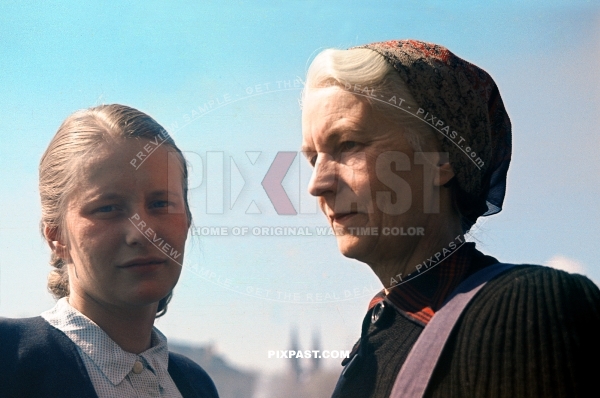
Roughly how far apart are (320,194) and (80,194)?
1.66ft

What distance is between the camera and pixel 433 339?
1037mm

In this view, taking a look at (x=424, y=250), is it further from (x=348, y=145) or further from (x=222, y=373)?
(x=222, y=373)

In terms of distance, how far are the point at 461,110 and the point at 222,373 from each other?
2.56ft

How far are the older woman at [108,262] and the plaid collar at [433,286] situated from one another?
0.50m

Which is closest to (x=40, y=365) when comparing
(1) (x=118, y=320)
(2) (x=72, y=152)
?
(1) (x=118, y=320)

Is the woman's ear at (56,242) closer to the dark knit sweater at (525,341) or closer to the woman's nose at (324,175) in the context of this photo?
the woman's nose at (324,175)

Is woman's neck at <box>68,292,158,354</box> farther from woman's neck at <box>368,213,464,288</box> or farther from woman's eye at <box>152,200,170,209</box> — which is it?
woman's neck at <box>368,213,464,288</box>

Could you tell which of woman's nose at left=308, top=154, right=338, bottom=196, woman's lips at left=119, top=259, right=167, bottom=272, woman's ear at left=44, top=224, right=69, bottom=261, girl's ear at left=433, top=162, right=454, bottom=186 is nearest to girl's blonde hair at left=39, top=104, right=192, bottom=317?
woman's ear at left=44, top=224, right=69, bottom=261

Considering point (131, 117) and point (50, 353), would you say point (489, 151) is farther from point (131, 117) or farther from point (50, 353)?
point (50, 353)

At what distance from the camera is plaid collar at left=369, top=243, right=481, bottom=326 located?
1.10 metres

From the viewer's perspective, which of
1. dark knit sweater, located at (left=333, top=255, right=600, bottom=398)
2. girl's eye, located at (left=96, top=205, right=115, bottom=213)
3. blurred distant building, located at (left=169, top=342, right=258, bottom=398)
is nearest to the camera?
dark knit sweater, located at (left=333, top=255, right=600, bottom=398)

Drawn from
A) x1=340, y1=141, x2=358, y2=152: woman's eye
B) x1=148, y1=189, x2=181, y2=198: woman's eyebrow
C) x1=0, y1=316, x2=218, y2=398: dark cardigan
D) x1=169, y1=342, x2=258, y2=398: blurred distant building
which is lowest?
x1=169, y1=342, x2=258, y2=398: blurred distant building

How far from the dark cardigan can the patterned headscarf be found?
826 mm

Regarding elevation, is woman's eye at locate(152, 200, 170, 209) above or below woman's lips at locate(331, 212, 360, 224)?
above
